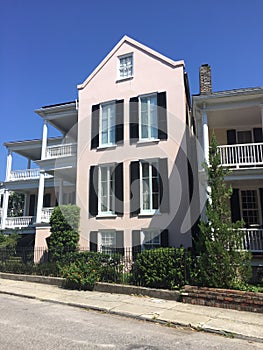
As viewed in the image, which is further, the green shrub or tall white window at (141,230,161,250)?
tall white window at (141,230,161,250)

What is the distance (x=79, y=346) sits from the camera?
5020 mm

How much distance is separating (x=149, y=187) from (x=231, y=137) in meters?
5.35

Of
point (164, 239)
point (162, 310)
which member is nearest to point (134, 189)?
point (164, 239)

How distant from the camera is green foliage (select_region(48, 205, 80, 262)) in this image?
13.4 metres

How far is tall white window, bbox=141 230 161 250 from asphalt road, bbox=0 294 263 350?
566 centimetres

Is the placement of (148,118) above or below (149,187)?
above

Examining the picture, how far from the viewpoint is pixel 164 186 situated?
1319 centimetres

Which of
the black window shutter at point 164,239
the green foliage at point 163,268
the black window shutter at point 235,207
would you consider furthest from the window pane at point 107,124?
the green foliage at point 163,268

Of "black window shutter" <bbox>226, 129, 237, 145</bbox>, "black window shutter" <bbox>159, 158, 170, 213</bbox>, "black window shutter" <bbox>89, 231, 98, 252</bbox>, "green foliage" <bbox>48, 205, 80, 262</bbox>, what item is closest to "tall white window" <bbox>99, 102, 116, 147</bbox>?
"black window shutter" <bbox>159, 158, 170, 213</bbox>

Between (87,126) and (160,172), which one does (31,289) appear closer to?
(160,172)

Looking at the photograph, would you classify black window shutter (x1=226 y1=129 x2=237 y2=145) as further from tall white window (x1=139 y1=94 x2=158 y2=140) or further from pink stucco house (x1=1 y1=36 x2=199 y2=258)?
tall white window (x1=139 y1=94 x2=158 y2=140)

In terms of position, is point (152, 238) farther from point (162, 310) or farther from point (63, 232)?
point (162, 310)

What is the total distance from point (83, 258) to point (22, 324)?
17.2ft

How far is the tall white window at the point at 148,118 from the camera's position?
14231 mm
